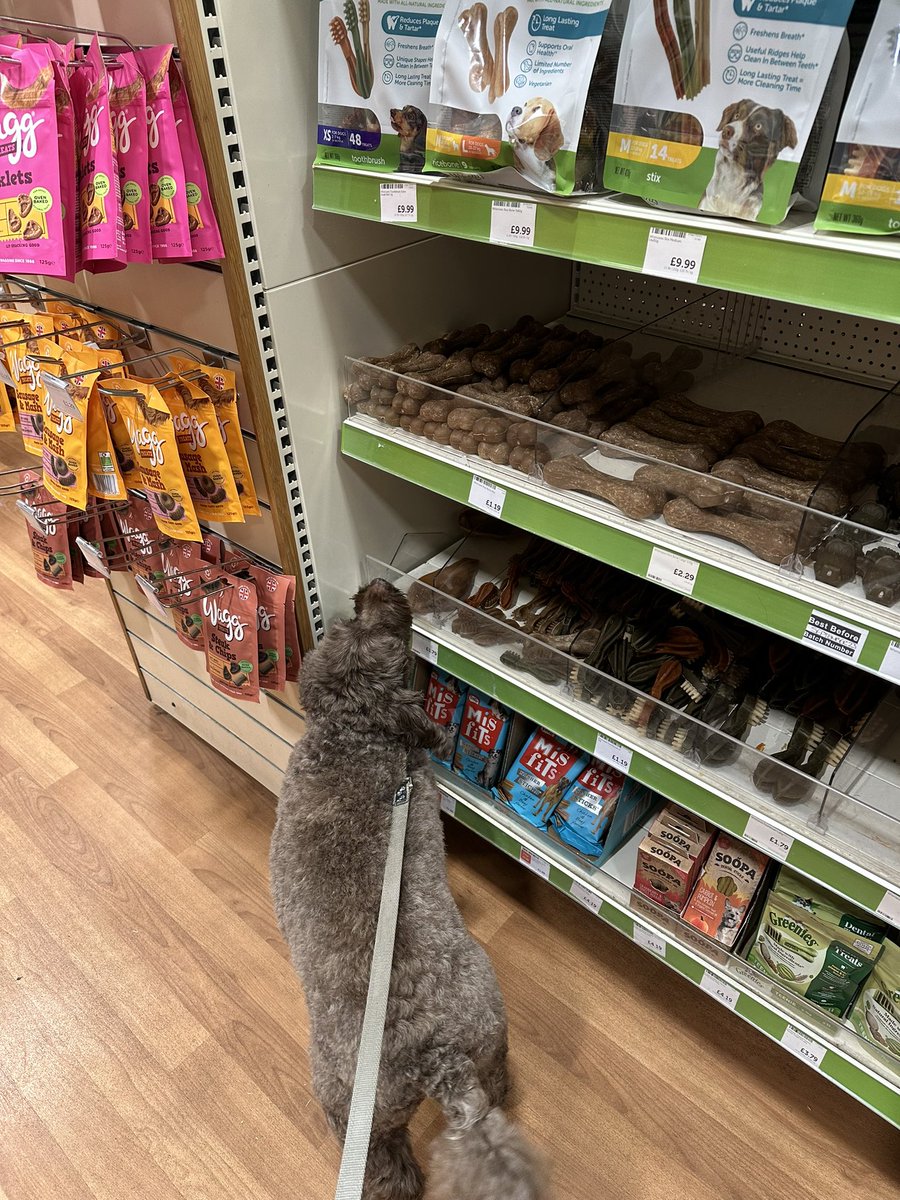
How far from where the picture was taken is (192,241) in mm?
1205

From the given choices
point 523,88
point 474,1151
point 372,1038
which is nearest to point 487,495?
point 523,88

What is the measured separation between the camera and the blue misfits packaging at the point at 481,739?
165 cm

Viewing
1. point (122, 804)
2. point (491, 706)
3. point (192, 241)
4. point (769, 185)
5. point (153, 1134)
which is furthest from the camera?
point (122, 804)

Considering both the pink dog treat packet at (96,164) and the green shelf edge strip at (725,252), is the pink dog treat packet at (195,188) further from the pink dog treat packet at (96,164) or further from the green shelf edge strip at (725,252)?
the green shelf edge strip at (725,252)

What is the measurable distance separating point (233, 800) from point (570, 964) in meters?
0.98

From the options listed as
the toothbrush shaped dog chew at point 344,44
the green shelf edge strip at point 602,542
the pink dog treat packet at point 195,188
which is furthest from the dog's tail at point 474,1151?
the toothbrush shaped dog chew at point 344,44

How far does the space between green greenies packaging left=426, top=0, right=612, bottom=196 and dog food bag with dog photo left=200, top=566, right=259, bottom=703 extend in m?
0.95

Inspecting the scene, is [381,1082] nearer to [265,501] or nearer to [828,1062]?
[828,1062]

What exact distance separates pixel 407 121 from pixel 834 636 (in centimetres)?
89

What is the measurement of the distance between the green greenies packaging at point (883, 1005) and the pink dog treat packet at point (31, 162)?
1597 mm

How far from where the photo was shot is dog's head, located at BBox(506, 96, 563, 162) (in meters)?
0.90

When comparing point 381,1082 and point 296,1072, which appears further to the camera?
point 296,1072

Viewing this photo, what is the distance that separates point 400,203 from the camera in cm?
113

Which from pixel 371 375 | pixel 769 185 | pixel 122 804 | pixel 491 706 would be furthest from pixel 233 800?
pixel 769 185
